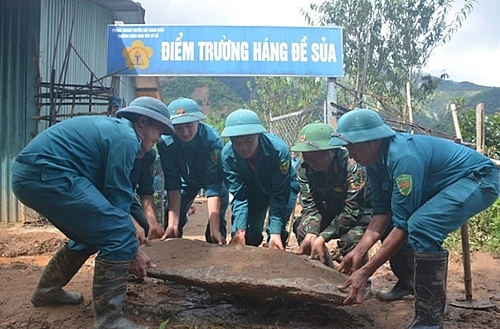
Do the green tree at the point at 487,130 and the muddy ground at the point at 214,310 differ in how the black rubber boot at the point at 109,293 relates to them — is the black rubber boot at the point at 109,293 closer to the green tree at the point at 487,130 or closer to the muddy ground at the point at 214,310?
the muddy ground at the point at 214,310

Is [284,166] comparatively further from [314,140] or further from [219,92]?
[219,92]

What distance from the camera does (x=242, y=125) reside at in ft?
12.6

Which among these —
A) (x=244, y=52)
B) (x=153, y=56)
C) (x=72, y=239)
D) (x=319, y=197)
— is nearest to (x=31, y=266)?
(x=72, y=239)

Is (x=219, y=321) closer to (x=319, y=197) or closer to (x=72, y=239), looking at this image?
(x=72, y=239)

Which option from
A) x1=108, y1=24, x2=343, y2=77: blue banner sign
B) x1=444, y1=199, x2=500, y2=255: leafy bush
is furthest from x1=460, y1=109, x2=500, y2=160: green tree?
x1=108, y1=24, x2=343, y2=77: blue banner sign

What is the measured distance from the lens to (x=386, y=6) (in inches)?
626

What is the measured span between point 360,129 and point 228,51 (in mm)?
4025

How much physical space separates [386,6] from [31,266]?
560 inches

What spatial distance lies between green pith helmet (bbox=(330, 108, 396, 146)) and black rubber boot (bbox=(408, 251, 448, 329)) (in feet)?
2.41

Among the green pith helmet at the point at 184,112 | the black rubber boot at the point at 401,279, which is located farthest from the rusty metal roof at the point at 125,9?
the black rubber boot at the point at 401,279

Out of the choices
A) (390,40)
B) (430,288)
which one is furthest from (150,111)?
(390,40)

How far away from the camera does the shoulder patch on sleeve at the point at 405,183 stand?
279 cm

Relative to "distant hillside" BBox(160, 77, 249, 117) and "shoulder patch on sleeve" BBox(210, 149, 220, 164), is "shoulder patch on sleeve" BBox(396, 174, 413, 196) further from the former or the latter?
"distant hillside" BBox(160, 77, 249, 117)

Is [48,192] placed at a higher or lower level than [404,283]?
higher
